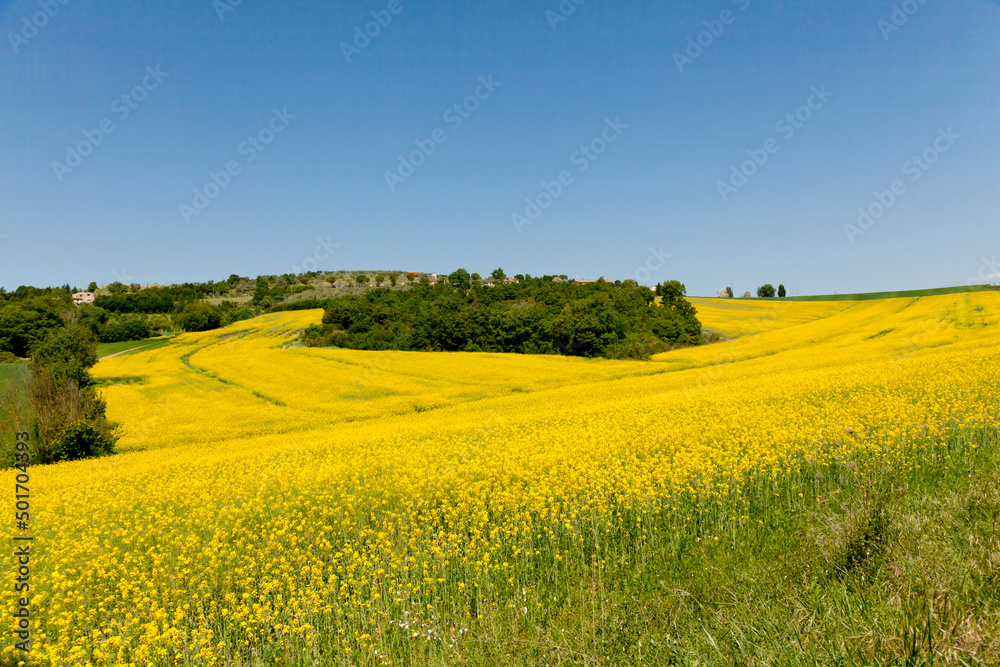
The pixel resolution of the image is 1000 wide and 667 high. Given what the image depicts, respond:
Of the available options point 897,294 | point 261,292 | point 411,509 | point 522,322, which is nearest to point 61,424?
point 411,509

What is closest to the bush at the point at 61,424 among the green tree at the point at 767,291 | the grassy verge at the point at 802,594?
the grassy verge at the point at 802,594

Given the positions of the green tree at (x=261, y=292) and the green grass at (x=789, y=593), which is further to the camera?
the green tree at (x=261, y=292)

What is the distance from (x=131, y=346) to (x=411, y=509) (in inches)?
2311

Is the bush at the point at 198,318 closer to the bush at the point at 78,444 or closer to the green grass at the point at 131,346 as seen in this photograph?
the green grass at the point at 131,346

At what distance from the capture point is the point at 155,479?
1124 cm

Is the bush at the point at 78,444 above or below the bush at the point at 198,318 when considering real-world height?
below

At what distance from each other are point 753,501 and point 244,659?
567cm

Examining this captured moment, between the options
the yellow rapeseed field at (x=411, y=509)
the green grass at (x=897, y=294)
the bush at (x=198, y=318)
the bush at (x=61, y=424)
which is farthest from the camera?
the bush at (x=198, y=318)

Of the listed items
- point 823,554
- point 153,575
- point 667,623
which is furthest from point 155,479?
point 823,554

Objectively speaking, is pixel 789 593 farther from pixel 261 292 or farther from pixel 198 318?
pixel 261 292

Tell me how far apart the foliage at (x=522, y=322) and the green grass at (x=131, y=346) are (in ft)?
54.1

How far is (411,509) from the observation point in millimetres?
7023

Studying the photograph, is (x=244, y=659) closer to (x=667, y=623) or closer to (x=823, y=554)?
(x=667, y=623)

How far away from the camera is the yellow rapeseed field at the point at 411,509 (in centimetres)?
475
